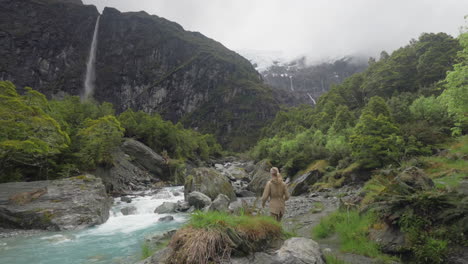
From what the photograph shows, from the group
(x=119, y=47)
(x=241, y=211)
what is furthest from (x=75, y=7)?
(x=241, y=211)

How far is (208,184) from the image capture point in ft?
78.5

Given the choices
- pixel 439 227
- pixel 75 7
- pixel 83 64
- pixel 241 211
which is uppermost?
pixel 75 7

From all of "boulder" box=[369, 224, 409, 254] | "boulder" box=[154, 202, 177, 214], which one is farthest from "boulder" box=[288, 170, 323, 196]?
"boulder" box=[369, 224, 409, 254]

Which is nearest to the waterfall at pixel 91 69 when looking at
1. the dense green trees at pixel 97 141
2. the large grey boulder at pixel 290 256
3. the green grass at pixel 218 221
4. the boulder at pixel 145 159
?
the boulder at pixel 145 159

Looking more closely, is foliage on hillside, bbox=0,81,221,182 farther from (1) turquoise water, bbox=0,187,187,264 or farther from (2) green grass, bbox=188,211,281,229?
(2) green grass, bbox=188,211,281,229

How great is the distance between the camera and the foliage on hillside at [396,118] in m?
18.8

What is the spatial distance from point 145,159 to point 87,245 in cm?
3027

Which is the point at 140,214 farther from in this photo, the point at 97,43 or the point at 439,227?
the point at 97,43

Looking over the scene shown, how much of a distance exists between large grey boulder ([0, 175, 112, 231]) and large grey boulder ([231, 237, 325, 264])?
45.3ft

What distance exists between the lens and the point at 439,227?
233 inches

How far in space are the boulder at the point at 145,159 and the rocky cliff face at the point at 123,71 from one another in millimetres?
101706

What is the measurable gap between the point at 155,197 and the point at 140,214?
20.0 feet

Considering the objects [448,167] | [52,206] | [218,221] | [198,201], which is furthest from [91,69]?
[448,167]

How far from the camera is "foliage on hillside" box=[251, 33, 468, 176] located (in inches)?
741
